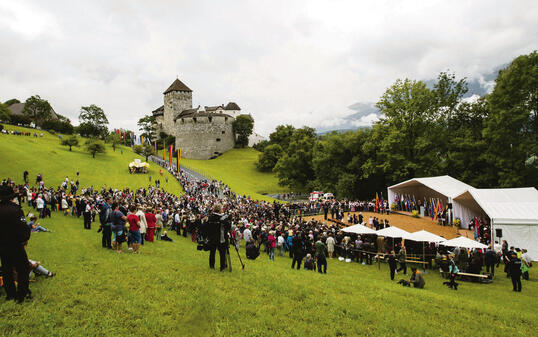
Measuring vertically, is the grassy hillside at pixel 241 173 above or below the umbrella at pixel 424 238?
above

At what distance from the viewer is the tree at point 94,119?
80294 mm

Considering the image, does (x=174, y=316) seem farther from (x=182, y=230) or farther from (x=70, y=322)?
(x=182, y=230)

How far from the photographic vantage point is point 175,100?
9338 cm

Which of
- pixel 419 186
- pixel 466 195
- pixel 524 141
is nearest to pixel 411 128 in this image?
pixel 419 186

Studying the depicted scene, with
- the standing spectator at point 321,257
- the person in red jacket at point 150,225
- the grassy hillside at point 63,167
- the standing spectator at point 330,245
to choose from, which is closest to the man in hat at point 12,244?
the person in red jacket at point 150,225

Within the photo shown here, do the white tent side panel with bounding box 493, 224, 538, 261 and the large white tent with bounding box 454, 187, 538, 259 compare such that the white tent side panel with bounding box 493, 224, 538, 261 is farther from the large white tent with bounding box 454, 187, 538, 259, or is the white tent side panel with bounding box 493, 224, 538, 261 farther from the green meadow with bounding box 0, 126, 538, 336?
the green meadow with bounding box 0, 126, 538, 336

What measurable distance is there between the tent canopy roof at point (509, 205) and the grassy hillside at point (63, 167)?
35.2m

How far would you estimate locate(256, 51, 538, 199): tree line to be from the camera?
26531mm

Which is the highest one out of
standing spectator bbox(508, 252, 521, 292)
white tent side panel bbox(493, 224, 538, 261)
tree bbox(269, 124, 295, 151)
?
tree bbox(269, 124, 295, 151)

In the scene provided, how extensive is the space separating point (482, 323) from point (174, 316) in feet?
22.9

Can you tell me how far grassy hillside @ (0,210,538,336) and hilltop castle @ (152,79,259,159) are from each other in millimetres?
80880

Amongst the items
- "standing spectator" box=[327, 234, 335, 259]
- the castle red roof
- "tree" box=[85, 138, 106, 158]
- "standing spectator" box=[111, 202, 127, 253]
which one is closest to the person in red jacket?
"standing spectator" box=[111, 202, 127, 253]

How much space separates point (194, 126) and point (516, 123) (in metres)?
76.3

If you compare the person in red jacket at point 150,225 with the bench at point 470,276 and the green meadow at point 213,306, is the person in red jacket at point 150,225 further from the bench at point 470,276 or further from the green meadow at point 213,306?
the bench at point 470,276
